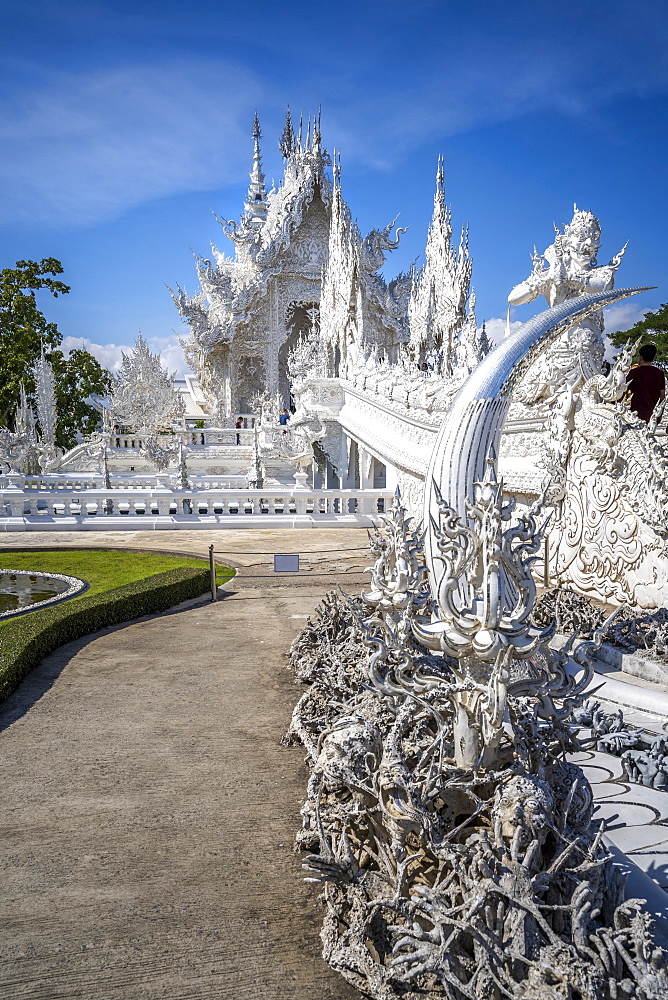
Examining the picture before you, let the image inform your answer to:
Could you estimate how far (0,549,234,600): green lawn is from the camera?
30.8ft

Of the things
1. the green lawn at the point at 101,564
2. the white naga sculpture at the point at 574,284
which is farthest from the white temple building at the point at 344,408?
the green lawn at the point at 101,564

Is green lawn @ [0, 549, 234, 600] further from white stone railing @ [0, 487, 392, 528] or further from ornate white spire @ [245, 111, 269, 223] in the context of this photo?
ornate white spire @ [245, 111, 269, 223]

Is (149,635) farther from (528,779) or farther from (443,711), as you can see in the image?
(528,779)

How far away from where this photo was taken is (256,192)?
3934cm

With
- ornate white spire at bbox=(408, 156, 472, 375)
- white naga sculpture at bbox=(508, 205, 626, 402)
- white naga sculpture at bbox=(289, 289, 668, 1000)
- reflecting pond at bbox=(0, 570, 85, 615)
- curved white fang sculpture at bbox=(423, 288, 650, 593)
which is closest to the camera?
white naga sculpture at bbox=(289, 289, 668, 1000)

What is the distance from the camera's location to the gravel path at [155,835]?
2.43 metres

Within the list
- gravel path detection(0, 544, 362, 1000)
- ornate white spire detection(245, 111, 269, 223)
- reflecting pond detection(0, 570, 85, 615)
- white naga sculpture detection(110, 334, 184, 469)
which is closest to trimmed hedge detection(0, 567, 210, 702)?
gravel path detection(0, 544, 362, 1000)

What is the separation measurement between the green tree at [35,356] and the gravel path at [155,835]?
2333 cm

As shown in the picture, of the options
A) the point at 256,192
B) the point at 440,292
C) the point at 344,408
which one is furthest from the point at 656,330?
the point at 256,192

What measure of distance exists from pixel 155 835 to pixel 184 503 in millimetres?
11538

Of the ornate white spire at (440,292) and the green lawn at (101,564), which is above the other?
the ornate white spire at (440,292)

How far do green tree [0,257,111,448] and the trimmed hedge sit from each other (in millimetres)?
20615

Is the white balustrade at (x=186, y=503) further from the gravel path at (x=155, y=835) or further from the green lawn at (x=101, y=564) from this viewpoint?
the gravel path at (x=155, y=835)

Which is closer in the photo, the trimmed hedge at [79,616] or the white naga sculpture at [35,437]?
the trimmed hedge at [79,616]
